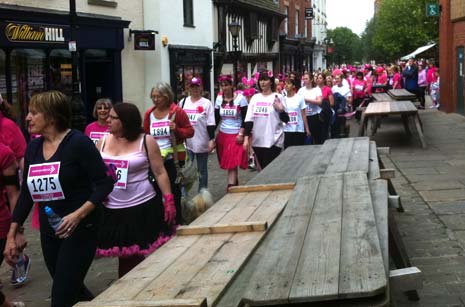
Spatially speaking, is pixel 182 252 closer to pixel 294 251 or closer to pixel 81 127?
pixel 294 251

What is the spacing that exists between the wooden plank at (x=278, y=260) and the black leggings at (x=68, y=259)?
1127mm

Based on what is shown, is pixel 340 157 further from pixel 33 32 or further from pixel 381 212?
pixel 33 32

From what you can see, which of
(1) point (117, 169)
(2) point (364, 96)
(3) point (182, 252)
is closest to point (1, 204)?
(1) point (117, 169)

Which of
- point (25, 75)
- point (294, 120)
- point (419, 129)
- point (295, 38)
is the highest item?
point (295, 38)

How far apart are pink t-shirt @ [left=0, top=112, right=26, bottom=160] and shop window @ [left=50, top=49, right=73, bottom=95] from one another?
34.3 feet

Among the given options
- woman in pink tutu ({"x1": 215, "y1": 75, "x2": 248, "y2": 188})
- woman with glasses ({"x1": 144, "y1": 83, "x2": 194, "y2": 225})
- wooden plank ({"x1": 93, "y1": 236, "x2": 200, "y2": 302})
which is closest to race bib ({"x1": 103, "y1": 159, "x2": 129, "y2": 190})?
wooden plank ({"x1": 93, "y1": 236, "x2": 200, "y2": 302})

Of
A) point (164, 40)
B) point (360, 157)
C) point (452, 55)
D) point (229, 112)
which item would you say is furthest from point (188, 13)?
point (360, 157)

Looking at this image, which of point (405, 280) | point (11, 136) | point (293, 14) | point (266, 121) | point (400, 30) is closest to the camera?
point (405, 280)

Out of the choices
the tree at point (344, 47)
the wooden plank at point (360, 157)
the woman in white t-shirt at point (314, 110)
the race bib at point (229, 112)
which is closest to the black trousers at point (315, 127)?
the woman in white t-shirt at point (314, 110)

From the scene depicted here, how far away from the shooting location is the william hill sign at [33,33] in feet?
42.7

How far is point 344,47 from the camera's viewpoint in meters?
101

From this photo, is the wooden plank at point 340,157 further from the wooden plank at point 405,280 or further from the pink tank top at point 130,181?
the wooden plank at point 405,280

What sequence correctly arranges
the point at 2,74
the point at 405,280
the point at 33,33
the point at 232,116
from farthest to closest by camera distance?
the point at 33,33
the point at 2,74
the point at 232,116
the point at 405,280

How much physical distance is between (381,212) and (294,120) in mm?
5506
